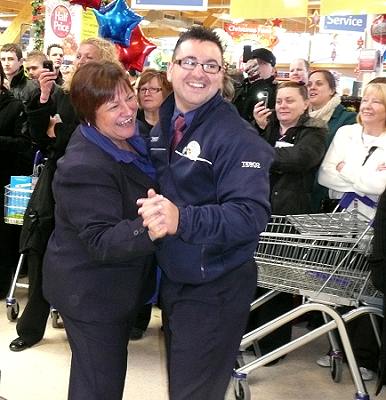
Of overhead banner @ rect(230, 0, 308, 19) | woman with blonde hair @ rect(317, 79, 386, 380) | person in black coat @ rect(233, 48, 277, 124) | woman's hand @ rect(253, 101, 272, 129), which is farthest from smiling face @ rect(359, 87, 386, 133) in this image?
overhead banner @ rect(230, 0, 308, 19)

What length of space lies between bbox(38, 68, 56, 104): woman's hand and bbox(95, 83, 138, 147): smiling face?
1338 mm

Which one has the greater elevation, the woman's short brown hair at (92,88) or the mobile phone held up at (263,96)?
the woman's short brown hair at (92,88)

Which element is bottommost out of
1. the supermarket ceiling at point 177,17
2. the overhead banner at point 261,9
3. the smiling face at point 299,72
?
the smiling face at point 299,72

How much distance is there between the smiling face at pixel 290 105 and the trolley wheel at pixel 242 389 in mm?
1538

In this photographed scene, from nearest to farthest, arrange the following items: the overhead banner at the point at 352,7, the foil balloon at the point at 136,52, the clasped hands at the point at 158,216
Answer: the clasped hands at the point at 158,216
the foil balloon at the point at 136,52
the overhead banner at the point at 352,7

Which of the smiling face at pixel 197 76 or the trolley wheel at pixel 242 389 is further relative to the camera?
the trolley wheel at pixel 242 389

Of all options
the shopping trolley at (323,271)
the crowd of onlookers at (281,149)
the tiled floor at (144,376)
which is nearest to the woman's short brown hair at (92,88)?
the crowd of onlookers at (281,149)

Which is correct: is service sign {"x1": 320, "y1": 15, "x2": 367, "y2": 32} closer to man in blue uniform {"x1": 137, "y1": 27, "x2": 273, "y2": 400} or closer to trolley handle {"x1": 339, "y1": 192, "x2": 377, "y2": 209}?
trolley handle {"x1": 339, "y1": 192, "x2": 377, "y2": 209}

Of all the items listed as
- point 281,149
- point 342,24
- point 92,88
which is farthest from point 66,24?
point 92,88

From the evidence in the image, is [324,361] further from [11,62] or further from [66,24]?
[66,24]

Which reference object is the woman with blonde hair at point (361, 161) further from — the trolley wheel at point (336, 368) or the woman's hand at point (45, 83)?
the woman's hand at point (45, 83)

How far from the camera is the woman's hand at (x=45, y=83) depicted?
11.2ft

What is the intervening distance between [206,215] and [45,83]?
190 centimetres

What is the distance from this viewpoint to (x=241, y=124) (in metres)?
2.02
